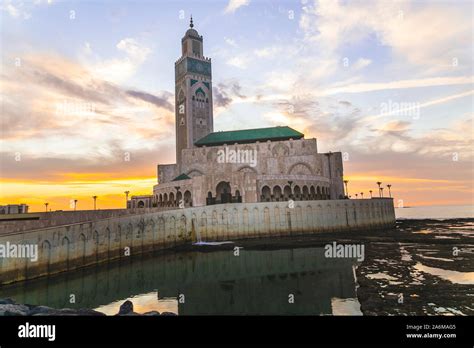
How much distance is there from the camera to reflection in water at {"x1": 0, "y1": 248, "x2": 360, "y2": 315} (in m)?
13.9

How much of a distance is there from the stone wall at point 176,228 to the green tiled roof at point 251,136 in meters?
25.0

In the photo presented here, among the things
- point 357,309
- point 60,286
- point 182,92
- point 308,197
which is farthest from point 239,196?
point 182,92

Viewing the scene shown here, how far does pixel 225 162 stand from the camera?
2574 inches

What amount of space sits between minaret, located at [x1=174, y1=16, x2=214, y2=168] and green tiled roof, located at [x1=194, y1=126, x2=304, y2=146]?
8.45 meters

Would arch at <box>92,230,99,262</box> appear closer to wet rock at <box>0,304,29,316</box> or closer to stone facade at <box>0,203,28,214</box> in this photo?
stone facade at <box>0,203,28,214</box>

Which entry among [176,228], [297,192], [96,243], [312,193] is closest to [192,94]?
[297,192]

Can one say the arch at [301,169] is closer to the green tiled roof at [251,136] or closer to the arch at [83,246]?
the green tiled roof at [251,136]

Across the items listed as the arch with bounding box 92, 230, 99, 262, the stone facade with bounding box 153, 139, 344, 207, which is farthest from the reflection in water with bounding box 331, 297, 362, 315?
the stone facade with bounding box 153, 139, 344, 207

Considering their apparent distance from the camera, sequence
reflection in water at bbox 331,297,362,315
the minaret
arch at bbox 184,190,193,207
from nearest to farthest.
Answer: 1. reflection in water at bbox 331,297,362,315
2. arch at bbox 184,190,193,207
3. the minaret

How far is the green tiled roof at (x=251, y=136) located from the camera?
66.1m

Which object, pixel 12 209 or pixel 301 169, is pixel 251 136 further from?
pixel 12 209

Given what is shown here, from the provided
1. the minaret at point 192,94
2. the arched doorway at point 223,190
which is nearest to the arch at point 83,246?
the arched doorway at point 223,190

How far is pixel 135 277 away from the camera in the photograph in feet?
67.5

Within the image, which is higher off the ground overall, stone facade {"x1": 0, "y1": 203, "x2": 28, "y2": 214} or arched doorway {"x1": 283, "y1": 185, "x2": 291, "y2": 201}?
arched doorway {"x1": 283, "y1": 185, "x2": 291, "y2": 201}
